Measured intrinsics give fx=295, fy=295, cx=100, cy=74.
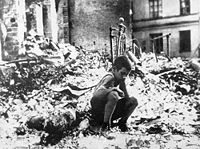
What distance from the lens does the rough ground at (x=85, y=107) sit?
3027mm

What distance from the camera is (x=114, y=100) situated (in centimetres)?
312

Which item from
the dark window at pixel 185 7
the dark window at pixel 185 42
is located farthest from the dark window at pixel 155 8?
the dark window at pixel 185 42

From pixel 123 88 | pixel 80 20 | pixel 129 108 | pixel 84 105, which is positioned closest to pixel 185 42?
pixel 123 88

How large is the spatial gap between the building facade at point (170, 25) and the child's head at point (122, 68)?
1.17 feet

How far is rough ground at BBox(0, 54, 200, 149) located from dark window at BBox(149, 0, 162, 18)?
518 millimetres

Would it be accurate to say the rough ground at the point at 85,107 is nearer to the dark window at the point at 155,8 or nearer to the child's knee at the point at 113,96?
the child's knee at the point at 113,96

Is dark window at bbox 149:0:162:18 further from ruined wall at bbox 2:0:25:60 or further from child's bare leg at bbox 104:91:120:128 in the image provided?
ruined wall at bbox 2:0:25:60

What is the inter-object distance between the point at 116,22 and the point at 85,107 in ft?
3.39

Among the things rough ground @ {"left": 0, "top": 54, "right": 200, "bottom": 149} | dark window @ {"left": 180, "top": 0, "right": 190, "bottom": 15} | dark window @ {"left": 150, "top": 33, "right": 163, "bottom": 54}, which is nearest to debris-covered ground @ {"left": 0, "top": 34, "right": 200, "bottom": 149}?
rough ground @ {"left": 0, "top": 54, "right": 200, "bottom": 149}

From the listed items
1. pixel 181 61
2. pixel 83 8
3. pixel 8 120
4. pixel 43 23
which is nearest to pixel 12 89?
pixel 8 120

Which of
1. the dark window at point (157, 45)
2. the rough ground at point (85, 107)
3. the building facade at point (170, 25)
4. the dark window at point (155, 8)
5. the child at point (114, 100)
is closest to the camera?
the rough ground at point (85, 107)

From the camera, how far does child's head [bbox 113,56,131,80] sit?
10.5 ft

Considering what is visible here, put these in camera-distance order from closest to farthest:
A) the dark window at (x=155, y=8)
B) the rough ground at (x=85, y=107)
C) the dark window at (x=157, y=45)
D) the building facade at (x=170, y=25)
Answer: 1. the rough ground at (x=85, y=107)
2. the building facade at (x=170, y=25)
3. the dark window at (x=157, y=45)
4. the dark window at (x=155, y=8)

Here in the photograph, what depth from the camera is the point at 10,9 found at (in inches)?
139
